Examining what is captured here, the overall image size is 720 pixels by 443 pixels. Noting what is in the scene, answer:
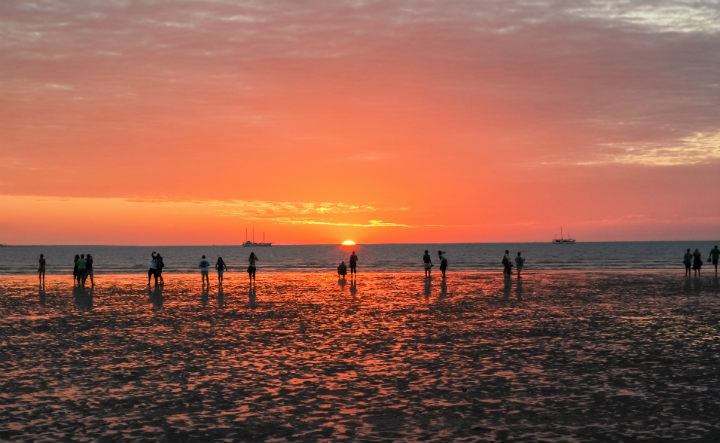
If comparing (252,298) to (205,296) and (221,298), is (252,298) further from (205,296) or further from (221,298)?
(205,296)

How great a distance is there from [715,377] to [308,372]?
24.7ft

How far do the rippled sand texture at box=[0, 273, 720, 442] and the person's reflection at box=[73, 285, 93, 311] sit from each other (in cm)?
227

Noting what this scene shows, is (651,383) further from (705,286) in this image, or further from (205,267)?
(205,267)

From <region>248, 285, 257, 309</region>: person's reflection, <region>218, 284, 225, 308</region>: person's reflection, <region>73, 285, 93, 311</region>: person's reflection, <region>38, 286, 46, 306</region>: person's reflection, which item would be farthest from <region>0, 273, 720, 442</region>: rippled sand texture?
<region>38, 286, 46, 306</region>: person's reflection

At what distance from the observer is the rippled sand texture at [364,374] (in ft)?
28.6

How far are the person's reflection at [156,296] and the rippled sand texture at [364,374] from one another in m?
3.16

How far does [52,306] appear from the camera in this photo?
1061 inches

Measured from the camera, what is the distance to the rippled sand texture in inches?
343

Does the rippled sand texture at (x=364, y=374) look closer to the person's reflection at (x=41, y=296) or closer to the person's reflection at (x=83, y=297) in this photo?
the person's reflection at (x=83, y=297)

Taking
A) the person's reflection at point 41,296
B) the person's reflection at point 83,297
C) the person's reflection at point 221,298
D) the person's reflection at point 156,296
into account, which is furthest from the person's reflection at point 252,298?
the person's reflection at point 41,296

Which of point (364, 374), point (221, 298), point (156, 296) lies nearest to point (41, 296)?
point (156, 296)

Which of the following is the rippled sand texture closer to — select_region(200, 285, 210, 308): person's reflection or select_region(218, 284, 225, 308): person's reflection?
select_region(218, 284, 225, 308): person's reflection

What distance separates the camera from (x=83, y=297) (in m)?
31.9

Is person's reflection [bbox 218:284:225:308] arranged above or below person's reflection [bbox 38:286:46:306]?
below
